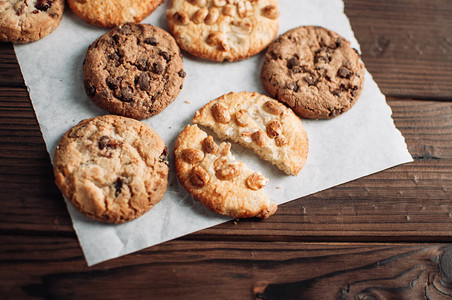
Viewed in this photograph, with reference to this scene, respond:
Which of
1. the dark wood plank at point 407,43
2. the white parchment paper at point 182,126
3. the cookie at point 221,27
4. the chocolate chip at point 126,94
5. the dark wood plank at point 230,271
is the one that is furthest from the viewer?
the dark wood plank at point 407,43

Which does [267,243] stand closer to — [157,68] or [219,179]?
[219,179]

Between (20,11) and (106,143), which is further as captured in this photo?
(20,11)

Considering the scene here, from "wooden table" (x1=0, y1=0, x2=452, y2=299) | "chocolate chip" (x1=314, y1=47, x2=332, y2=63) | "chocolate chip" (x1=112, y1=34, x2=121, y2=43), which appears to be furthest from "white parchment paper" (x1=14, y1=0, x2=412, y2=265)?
"chocolate chip" (x1=314, y1=47, x2=332, y2=63)

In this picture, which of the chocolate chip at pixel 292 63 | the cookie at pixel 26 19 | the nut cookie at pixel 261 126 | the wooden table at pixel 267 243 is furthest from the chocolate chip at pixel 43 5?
the chocolate chip at pixel 292 63

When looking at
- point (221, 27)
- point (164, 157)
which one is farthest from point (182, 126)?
point (221, 27)

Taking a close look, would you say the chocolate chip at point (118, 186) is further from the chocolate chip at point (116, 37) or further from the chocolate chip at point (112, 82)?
the chocolate chip at point (116, 37)

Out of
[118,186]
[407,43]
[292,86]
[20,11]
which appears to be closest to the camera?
[118,186]
